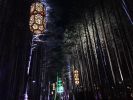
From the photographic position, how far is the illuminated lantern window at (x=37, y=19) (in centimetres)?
809

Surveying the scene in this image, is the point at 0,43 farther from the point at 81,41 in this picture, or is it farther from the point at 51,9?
the point at 81,41

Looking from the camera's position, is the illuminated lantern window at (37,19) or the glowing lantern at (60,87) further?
the glowing lantern at (60,87)

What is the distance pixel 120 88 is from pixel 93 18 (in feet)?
15.6

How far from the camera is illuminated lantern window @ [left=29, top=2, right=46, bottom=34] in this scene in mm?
8094

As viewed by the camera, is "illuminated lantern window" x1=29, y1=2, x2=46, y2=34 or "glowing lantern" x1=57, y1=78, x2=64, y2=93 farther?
"glowing lantern" x1=57, y1=78, x2=64, y2=93

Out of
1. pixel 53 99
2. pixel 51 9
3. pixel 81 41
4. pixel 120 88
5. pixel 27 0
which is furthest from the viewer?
pixel 53 99

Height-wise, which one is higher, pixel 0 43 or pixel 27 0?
A: pixel 27 0

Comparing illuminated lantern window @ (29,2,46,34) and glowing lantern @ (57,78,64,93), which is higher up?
illuminated lantern window @ (29,2,46,34)

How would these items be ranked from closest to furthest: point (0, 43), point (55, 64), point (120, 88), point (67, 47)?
point (0, 43) → point (120, 88) → point (67, 47) → point (55, 64)

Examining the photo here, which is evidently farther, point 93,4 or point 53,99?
point 53,99

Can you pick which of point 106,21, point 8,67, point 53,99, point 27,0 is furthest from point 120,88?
point 53,99

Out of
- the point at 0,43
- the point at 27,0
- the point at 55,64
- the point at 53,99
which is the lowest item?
the point at 53,99

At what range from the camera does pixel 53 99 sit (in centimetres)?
2428

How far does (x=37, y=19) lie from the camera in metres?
8.27
